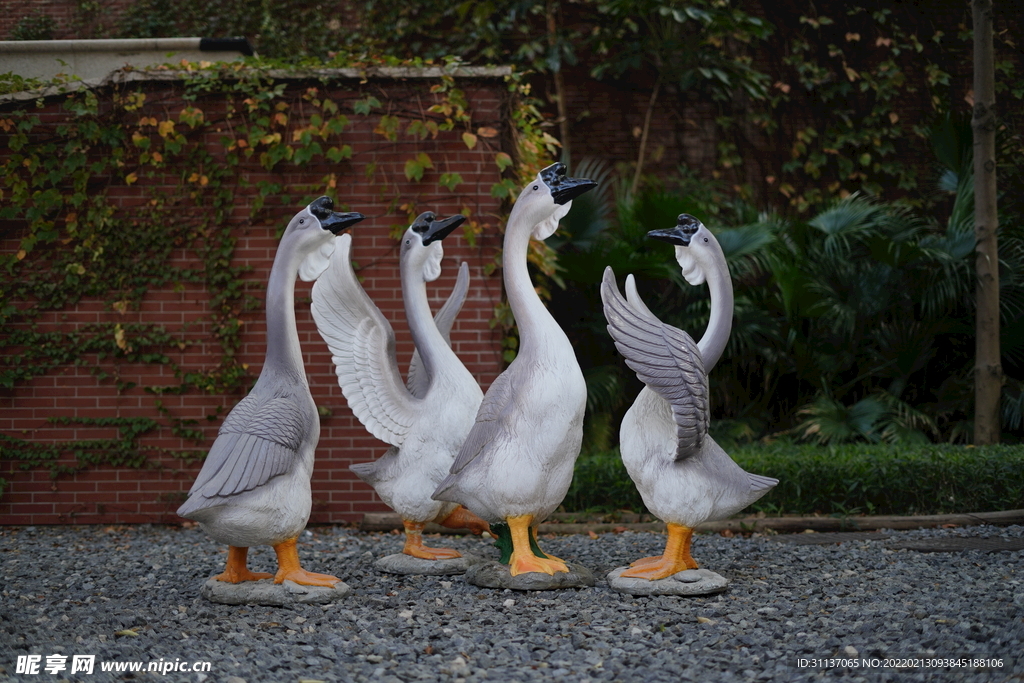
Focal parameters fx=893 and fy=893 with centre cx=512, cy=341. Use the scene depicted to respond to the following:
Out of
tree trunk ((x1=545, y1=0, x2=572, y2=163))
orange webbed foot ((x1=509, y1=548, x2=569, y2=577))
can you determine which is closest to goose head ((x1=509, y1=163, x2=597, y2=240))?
orange webbed foot ((x1=509, y1=548, x2=569, y2=577))

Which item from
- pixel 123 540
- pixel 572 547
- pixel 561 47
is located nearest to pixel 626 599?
pixel 572 547

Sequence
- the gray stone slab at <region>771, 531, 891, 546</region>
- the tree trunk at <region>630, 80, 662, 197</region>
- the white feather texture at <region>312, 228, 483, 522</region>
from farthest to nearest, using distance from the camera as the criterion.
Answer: the tree trunk at <region>630, 80, 662, 197</region>, the gray stone slab at <region>771, 531, 891, 546</region>, the white feather texture at <region>312, 228, 483, 522</region>

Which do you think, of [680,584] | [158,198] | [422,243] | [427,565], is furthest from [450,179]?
[680,584]

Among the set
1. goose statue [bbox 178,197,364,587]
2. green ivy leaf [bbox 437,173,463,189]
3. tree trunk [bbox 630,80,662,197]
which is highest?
tree trunk [bbox 630,80,662,197]

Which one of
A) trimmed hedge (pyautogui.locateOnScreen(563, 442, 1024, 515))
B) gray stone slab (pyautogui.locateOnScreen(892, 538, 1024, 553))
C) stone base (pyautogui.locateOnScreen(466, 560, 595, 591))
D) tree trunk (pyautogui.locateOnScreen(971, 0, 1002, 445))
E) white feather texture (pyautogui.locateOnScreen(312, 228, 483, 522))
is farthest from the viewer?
tree trunk (pyautogui.locateOnScreen(971, 0, 1002, 445))

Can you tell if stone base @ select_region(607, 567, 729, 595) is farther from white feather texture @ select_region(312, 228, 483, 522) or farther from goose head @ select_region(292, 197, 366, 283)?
goose head @ select_region(292, 197, 366, 283)

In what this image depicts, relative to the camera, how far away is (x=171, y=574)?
4.56 metres

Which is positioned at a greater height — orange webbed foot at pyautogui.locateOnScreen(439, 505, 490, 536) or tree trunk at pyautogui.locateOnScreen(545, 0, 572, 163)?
tree trunk at pyautogui.locateOnScreen(545, 0, 572, 163)

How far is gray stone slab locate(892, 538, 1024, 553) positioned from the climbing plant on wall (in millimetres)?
3278

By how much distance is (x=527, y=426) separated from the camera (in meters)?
3.88

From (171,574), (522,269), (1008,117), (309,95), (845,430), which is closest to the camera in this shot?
(522,269)

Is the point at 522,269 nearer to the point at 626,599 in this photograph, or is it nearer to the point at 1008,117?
the point at 626,599

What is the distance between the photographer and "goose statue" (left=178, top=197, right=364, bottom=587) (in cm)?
365

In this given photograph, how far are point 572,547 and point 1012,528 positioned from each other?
8.39 feet
